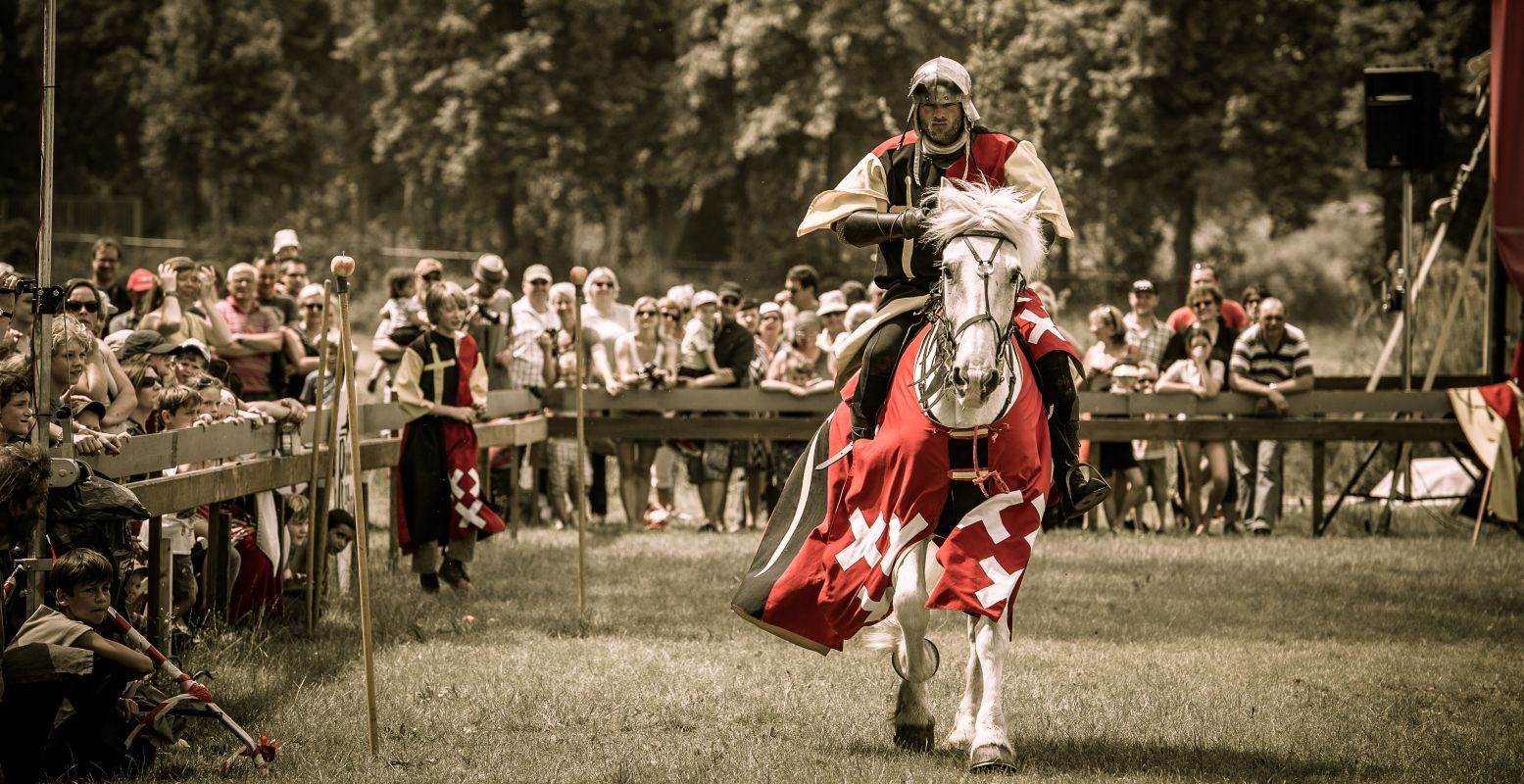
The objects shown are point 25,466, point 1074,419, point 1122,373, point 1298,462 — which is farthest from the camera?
point 1298,462

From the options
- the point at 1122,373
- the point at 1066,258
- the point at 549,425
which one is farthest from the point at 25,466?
the point at 1066,258

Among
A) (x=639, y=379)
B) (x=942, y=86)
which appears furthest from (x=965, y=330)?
(x=639, y=379)

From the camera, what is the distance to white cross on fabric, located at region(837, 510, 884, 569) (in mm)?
6473

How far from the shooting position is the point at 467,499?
408 inches

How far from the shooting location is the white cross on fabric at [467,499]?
1031 cm

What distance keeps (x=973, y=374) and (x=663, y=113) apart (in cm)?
3382

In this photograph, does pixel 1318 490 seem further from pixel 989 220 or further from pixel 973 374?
pixel 973 374

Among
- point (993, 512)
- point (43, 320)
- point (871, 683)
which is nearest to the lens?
point (43, 320)

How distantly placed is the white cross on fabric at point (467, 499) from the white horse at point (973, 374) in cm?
436

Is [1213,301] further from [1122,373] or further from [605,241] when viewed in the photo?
[605,241]

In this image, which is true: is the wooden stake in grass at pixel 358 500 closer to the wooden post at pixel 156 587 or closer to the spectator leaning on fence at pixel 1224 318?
the wooden post at pixel 156 587

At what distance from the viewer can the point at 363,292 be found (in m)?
39.0

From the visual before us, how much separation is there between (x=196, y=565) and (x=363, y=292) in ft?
103

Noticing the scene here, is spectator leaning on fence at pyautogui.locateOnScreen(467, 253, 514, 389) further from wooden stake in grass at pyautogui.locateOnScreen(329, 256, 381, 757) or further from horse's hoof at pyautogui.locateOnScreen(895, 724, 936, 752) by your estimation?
horse's hoof at pyautogui.locateOnScreen(895, 724, 936, 752)
